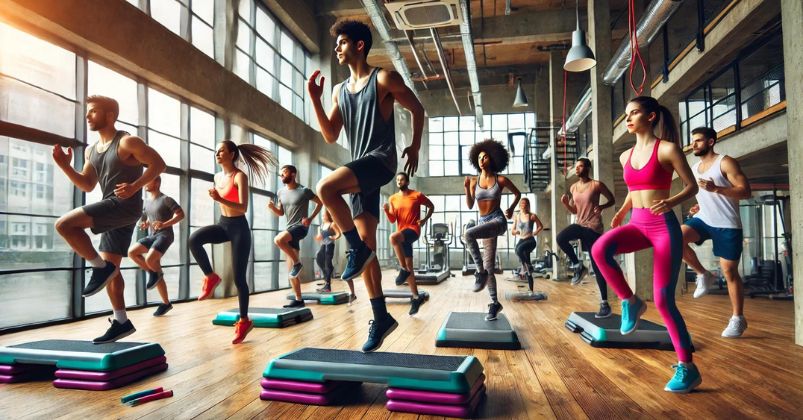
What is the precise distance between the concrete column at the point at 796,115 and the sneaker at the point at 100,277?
452 cm

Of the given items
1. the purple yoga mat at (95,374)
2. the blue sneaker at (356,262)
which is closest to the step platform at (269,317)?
the purple yoga mat at (95,374)

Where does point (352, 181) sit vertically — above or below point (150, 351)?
above

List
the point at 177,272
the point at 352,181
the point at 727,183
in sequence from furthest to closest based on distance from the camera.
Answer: the point at 177,272 < the point at 727,183 < the point at 352,181

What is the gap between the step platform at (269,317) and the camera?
4699mm

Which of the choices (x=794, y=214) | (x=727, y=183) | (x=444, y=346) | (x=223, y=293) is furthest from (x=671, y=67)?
(x=223, y=293)

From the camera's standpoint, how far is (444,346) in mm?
3738

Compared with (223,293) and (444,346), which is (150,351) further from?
(223,293)

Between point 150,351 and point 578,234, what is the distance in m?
3.78

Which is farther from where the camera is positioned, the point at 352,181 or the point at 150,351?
the point at 150,351

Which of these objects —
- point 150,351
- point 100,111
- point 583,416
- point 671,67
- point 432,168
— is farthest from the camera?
point 432,168

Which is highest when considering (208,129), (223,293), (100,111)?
(208,129)

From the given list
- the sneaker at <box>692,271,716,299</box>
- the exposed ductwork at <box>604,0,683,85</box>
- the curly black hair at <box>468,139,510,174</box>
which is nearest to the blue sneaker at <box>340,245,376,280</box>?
the curly black hair at <box>468,139,510,174</box>

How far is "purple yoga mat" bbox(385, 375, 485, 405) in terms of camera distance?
2.18 meters

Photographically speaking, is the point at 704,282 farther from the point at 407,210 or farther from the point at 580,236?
the point at 407,210
